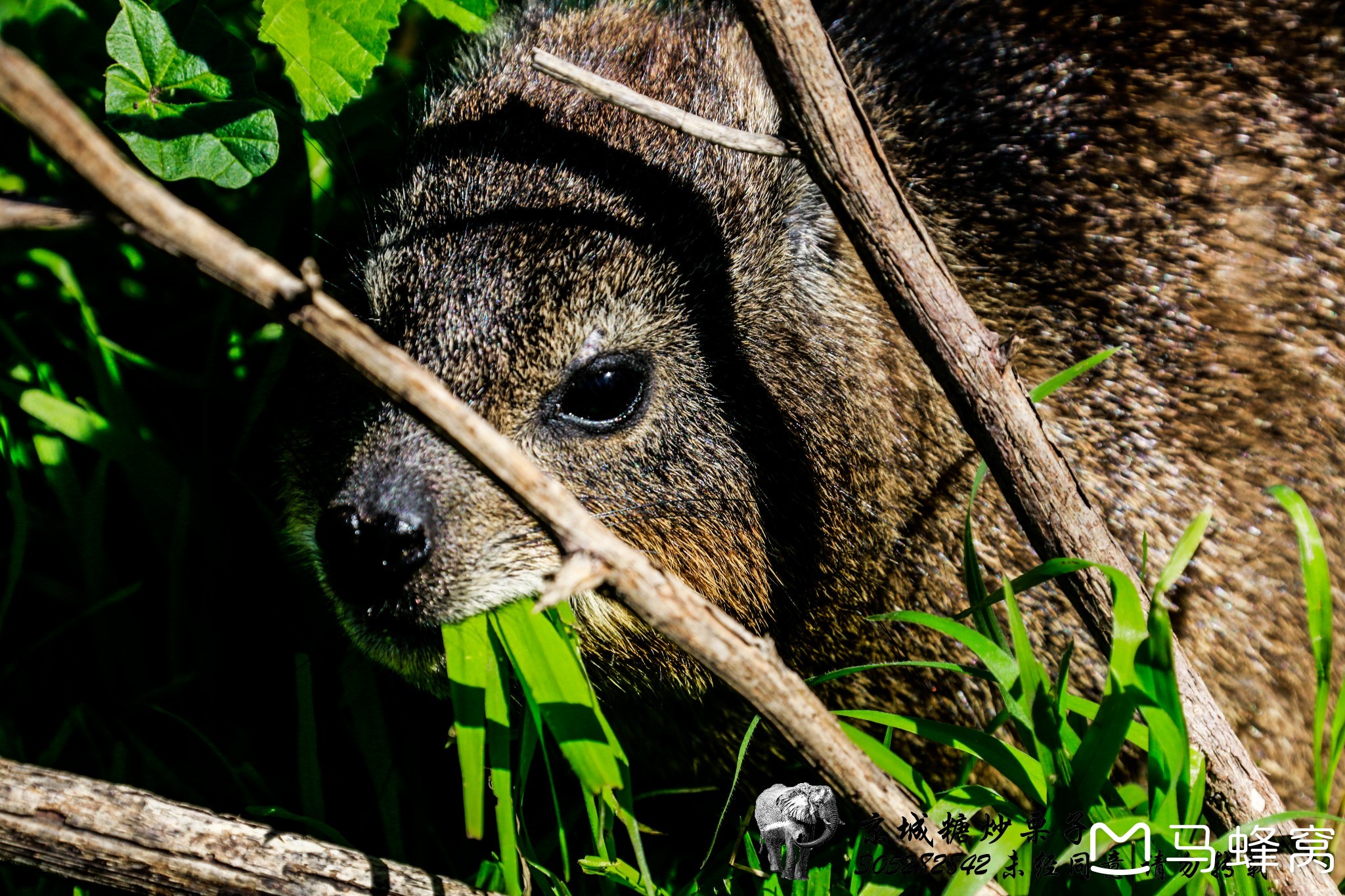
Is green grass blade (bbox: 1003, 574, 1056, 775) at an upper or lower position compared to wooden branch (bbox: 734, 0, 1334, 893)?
lower

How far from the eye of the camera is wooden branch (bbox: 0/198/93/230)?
1627mm

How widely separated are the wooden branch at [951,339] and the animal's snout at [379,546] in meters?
1.19

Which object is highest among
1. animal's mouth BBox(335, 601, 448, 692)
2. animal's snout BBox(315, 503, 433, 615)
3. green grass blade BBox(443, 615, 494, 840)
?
animal's snout BBox(315, 503, 433, 615)

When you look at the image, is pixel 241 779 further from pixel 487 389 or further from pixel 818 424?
pixel 818 424

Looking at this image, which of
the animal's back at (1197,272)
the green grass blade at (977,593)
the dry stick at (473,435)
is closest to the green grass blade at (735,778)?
the dry stick at (473,435)

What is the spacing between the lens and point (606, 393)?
2887 mm

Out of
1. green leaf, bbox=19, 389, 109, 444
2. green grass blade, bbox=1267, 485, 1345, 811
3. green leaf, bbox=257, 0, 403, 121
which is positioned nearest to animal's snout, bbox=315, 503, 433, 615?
green leaf, bbox=257, 0, 403, 121

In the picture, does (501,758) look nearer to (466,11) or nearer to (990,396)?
(990,396)

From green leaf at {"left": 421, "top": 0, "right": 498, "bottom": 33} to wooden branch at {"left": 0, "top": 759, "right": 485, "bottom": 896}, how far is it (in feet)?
6.95

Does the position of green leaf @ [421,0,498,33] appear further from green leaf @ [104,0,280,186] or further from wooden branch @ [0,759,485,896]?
wooden branch @ [0,759,485,896]

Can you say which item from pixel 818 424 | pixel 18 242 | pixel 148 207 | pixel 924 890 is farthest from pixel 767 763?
pixel 18 242

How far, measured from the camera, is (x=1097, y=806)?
235 cm

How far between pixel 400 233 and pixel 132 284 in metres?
1.40

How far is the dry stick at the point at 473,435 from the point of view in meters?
1.67
